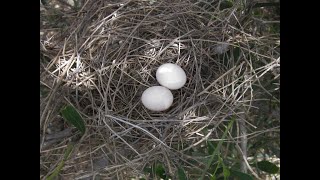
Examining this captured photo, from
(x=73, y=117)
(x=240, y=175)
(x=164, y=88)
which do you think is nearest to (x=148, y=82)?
(x=164, y=88)

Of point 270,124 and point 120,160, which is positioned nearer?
point 120,160

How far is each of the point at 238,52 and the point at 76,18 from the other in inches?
20.3

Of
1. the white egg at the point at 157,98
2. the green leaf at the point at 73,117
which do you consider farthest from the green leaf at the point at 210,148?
the green leaf at the point at 73,117

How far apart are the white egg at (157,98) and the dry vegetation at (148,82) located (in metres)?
0.04

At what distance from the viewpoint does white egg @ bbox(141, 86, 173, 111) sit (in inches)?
48.9

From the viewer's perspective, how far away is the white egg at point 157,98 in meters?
1.24

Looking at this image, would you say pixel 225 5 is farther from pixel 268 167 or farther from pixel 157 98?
pixel 268 167

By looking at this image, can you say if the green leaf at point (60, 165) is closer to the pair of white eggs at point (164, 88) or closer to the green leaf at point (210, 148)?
the pair of white eggs at point (164, 88)

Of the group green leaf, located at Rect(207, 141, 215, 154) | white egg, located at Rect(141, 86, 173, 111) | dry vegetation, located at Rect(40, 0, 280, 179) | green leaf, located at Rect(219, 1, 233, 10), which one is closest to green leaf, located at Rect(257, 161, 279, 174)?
dry vegetation, located at Rect(40, 0, 280, 179)

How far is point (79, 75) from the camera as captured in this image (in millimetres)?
1303

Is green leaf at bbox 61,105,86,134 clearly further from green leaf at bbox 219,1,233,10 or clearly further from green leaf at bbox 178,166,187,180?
green leaf at bbox 219,1,233,10
